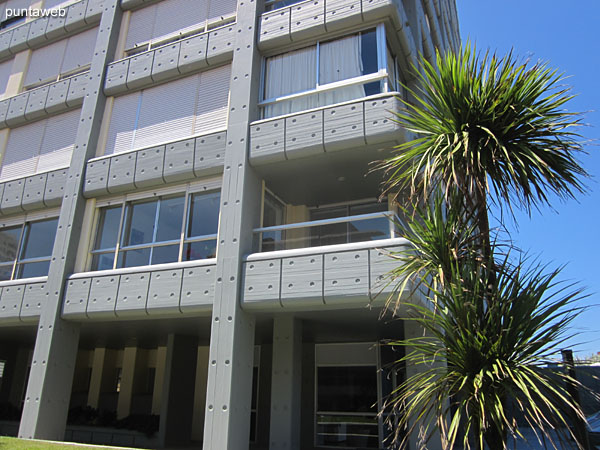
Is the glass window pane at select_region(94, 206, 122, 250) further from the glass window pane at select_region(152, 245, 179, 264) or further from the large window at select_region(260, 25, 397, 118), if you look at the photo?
the large window at select_region(260, 25, 397, 118)

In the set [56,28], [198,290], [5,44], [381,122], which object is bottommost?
[198,290]

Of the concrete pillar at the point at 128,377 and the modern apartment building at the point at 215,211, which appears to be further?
the concrete pillar at the point at 128,377

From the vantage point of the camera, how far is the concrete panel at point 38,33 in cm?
1725

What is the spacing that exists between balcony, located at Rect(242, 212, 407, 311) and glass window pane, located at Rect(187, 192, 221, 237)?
5.26 feet

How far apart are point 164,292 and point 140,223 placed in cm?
244

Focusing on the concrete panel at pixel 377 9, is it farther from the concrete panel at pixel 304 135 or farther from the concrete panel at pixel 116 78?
the concrete panel at pixel 116 78

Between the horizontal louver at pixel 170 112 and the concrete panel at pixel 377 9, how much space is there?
12.6 feet

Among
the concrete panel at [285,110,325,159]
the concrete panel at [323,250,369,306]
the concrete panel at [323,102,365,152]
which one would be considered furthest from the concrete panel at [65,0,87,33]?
the concrete panel at [323,250,369,306]

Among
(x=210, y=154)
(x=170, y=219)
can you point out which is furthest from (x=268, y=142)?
(x=170, y=219)

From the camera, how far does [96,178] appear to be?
1332cm

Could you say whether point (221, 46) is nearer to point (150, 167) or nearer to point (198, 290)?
point (150, 167)

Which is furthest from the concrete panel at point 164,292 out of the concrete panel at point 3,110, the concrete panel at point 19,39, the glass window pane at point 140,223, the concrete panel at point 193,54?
A: the concrete panel at point 19,39

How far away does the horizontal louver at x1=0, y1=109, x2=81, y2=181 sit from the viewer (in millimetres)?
15055

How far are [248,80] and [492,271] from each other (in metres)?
8.22
